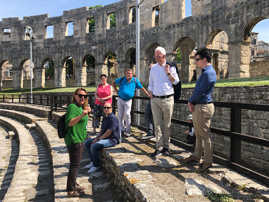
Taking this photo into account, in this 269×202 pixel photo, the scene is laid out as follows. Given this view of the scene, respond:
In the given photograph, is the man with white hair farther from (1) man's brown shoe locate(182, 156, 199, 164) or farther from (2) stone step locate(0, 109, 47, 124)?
(2) stone step locate(0, 109, 47, 124)

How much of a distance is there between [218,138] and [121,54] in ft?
52.5

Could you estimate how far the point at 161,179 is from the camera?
3.24 metres

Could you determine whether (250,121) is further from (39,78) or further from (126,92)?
(39,78)

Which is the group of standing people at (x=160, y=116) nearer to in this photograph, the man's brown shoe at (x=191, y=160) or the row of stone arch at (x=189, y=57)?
the man's brown shoe at (x=191, y=160)

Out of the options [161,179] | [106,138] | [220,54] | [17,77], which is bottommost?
[161,179]

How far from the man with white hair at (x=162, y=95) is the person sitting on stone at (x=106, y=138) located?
89cm

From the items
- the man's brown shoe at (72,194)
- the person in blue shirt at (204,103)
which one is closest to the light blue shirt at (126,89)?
the person in blue shirt at (204,103)

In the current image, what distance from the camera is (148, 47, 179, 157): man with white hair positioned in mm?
4117

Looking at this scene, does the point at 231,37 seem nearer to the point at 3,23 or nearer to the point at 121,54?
the point at 121,54

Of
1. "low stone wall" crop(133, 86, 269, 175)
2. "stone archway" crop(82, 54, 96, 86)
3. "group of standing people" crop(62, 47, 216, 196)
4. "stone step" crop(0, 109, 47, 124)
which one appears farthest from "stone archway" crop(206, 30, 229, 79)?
"stone archway" crop(82, 54, 96, 86)

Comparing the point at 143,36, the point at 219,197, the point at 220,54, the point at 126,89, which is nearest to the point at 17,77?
the point at 143,36

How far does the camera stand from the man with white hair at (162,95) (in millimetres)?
4117

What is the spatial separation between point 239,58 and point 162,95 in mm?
12045

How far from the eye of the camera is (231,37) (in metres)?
14.8
